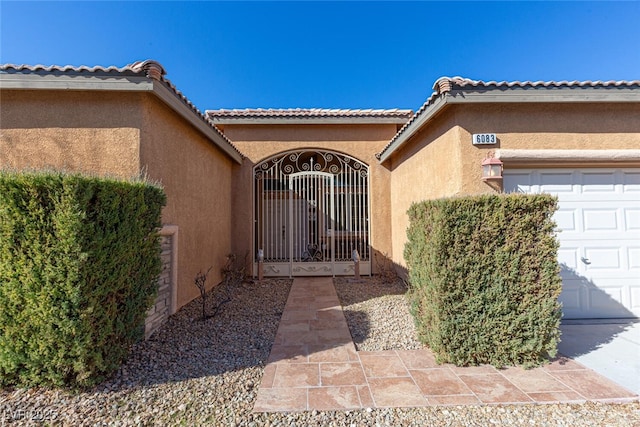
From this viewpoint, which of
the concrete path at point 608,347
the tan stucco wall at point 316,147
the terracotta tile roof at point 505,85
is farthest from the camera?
the tan stucco wall at point 316,147

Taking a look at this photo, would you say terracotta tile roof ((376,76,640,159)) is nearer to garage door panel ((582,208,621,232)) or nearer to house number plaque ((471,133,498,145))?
house number plaque ((471,133,498,145))

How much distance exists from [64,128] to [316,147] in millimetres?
7289

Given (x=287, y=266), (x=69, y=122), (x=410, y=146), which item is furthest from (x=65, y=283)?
(x=410, y=146)

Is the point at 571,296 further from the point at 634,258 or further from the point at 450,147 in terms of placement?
the point at 450,147

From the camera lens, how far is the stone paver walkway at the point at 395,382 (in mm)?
3383

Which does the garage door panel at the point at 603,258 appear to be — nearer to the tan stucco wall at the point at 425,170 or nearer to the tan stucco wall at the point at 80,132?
the tan stucco wall at the point at 425,170

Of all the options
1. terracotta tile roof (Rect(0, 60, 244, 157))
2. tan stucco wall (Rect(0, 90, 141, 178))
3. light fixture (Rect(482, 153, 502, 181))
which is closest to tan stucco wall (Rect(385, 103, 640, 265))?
light fixture (Rect(482, 153, 502, 181))

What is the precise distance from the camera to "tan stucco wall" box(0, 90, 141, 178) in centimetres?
507

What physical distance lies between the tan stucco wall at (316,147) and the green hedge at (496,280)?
6.28 m

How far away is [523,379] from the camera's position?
381cm

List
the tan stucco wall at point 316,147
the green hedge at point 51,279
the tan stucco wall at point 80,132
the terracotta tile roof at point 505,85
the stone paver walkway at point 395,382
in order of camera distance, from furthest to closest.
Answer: the tan stucco wall at point 316,147
the terracotta tile roof at point 505,85
the tan stucco wall at point 80,132
the stone paver walkway at point 395,382
the green hedge at point 51,279

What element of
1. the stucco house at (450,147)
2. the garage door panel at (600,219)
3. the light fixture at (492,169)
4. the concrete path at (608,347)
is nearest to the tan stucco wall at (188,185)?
the stucco house at (450,147)

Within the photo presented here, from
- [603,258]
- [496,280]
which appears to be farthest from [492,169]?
[603,258]

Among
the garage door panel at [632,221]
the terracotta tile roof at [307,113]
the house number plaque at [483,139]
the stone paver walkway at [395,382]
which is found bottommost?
the stone paver walkway at [395,382]
